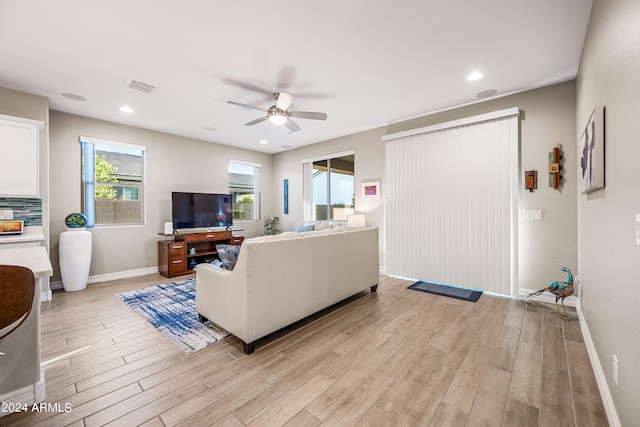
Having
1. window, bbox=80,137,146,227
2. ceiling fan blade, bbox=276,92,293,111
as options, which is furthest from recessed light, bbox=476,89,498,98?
window, bbox=80,137,146,227

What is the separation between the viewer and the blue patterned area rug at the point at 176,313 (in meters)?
2.48

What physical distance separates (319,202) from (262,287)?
4140 millimetres

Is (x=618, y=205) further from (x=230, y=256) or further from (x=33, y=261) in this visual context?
(x=33, y=261)

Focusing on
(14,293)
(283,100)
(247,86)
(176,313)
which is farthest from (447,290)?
(14,293)

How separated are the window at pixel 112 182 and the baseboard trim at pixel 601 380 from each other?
20.4 ft

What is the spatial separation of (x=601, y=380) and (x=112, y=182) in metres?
6.54

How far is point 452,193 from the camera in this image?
4043 mm

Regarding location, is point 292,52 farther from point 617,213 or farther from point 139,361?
point 139,361

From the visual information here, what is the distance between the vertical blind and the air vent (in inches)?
146

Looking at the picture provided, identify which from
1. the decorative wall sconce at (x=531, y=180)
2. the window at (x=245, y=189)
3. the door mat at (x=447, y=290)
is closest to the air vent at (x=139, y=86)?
the window at (x=245, y=189)

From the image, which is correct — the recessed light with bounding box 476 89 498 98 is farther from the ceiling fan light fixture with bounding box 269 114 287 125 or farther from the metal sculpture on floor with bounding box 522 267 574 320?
the ceiling fan light fixture with bounding box 269 114 287 125

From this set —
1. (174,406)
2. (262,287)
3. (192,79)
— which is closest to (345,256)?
(262,287)

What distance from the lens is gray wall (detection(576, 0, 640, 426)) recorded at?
4.06 feet

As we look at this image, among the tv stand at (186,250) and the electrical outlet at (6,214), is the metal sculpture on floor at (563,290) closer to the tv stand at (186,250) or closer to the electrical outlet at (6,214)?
the tv stand at (186,250)
